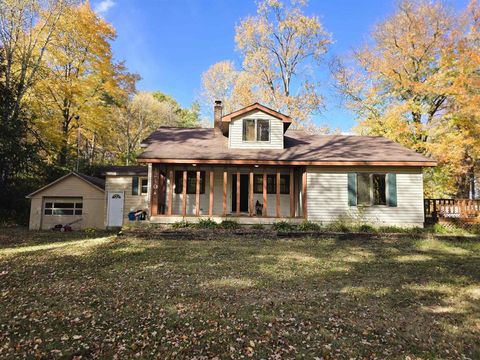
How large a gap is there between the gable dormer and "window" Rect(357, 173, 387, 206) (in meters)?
4.02

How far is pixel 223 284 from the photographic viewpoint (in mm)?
6129

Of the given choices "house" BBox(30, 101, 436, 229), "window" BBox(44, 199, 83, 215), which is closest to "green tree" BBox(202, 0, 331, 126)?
"house" BBox(30, 101, 436, 229)

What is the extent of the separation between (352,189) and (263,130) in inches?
196

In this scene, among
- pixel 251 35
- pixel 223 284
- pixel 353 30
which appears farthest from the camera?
pixel 251 35

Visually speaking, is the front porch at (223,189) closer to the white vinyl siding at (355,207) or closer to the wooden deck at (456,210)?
the white vinyl siding at (355,207)

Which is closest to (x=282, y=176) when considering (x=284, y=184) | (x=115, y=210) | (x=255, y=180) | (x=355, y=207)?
(x=284, y=184)

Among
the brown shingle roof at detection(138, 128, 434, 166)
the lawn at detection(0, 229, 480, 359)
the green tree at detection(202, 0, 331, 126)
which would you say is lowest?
the lawn at detection(0, 229, 480, 359)

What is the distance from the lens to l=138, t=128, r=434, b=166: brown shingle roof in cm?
1305

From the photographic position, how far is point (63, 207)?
1670cm

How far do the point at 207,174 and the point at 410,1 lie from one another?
1694cm

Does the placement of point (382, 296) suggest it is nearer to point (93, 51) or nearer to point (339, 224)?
point (339, 224)

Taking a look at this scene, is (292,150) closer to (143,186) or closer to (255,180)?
(255,180)

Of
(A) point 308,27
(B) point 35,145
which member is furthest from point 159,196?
(A) point 308,27

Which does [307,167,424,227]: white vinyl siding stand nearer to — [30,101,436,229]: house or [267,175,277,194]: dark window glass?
[30,101,436,229]: house
